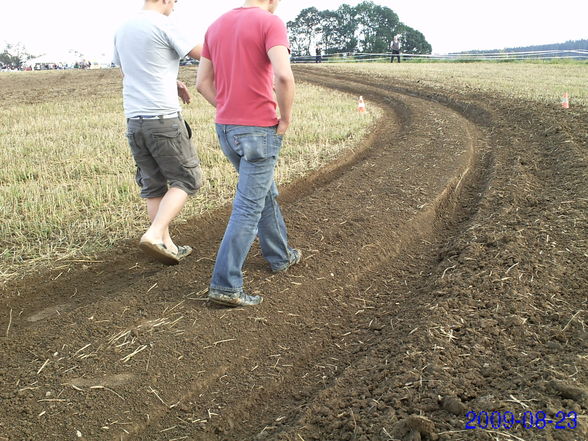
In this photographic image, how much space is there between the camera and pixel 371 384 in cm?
287

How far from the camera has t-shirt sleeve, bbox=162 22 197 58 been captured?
3.86 m

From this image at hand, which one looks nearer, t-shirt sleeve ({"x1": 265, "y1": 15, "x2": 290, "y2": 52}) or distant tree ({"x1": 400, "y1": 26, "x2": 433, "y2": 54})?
t-shirt sleeve ({"x1": 265, "y1": 15, "x2": 290, "y2": 52})

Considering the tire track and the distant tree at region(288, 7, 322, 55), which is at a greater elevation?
the distant tree at region(288, 7, 322, 55)

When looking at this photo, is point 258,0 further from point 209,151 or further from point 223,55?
point 209,151

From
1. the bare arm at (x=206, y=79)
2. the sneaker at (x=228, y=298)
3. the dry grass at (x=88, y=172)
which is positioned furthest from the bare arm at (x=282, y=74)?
the dry grass at (x=88, y=172)

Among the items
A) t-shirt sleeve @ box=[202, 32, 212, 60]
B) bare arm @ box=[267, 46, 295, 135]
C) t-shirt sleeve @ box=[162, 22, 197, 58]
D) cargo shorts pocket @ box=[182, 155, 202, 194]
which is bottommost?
cargo shorts pocket @ box=[182, 155, 202, 194]

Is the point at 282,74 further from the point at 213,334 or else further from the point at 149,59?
the point at 213,334

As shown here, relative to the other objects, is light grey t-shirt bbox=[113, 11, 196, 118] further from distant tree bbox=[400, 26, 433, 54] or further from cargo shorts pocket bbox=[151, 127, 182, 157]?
distant tree bbox=[400, 26, 433, 54]

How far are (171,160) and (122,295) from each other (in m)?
1.13

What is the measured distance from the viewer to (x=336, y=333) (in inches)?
141

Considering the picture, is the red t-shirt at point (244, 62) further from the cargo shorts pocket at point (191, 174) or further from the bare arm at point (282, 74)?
the cargo shorts pocket at point (191, 174)

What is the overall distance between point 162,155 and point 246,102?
1.09m

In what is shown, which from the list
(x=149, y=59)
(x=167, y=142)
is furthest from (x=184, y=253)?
(x=149, y=59)

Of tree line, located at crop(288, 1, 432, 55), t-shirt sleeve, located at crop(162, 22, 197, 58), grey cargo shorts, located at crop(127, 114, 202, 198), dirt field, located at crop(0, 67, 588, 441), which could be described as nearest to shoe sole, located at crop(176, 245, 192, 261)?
dirt field, located at crop(0, 67, 588, 441)
